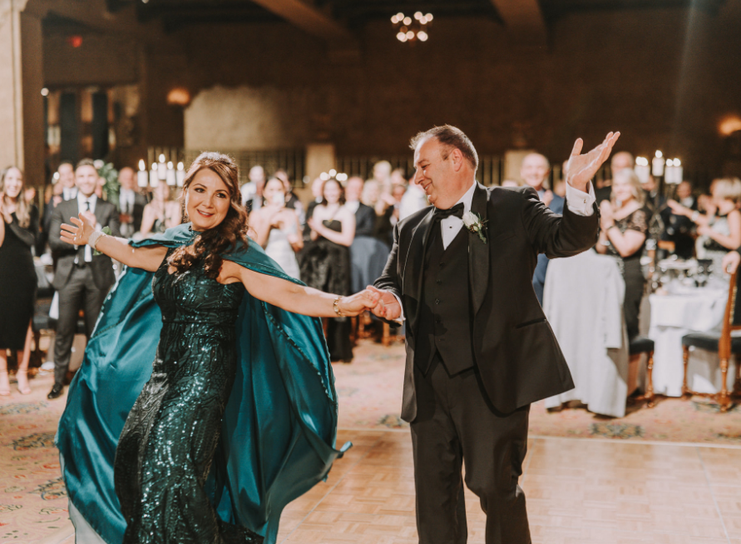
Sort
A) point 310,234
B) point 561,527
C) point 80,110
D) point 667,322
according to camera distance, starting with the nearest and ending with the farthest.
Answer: point 561,527
point 667,322
point 310,234
point 80,110

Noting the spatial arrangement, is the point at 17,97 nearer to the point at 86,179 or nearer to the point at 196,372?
the point at 86,179

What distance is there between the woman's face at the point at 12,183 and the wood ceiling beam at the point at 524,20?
325 inches

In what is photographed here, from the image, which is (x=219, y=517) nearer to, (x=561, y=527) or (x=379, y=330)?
(x=561, y=527)

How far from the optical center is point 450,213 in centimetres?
248

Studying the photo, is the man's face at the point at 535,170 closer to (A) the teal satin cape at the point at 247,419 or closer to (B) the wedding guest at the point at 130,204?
(A) the teal satin cape at the point at 247,419

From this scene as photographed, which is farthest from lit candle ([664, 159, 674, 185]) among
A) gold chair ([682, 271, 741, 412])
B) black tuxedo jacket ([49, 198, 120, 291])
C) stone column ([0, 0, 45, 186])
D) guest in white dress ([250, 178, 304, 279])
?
stone column ([0, 0, 45, 186])

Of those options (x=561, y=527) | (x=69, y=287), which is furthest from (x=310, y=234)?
(x=561, y=527)

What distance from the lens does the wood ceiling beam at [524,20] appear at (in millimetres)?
12195

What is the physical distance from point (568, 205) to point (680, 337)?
403 centimetres

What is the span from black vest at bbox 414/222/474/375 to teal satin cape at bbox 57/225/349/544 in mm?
519

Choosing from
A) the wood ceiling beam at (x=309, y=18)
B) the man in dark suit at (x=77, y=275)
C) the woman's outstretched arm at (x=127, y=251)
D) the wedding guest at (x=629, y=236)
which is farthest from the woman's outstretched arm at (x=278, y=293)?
the wood ceiling beam at (x=309, y=18)

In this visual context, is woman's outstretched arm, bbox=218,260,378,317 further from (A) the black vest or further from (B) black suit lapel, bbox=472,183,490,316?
(B) black suit lapel, bbox=472,183,490,316

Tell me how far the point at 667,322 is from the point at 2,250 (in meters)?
5.03

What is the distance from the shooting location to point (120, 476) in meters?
2.60
